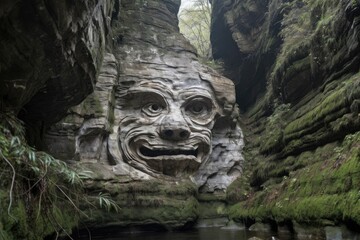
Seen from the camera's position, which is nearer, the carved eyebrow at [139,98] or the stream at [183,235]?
the stream at [183,235]

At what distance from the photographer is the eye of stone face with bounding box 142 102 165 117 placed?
1730cm

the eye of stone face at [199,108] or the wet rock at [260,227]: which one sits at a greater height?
the eye of stone face at [199,108]

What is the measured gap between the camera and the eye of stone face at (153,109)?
17.3 metres

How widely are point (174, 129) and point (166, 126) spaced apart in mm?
378

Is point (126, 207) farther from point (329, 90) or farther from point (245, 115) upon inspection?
point (245, 115)

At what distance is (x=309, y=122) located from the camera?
10.2 meters

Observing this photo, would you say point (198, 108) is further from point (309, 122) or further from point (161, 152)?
point (309, 122)

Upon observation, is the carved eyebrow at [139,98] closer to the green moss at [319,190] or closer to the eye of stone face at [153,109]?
the eye of stone face at [153,109]

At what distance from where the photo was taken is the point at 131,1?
69.7 feet

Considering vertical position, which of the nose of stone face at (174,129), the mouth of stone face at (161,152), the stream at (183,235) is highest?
the nose of stone face at (174,129)

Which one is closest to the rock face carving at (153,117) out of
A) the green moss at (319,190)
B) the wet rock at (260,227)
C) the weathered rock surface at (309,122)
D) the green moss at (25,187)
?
the weathered rock surface at (309,122)

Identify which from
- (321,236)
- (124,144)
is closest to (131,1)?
(124,144)

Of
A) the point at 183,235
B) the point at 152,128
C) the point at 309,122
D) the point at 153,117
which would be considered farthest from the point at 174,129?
the point at 309,122

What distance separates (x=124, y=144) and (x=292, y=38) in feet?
27.4
